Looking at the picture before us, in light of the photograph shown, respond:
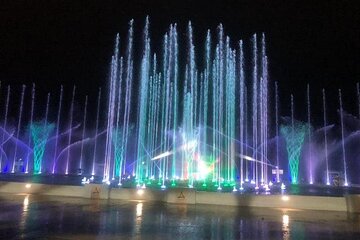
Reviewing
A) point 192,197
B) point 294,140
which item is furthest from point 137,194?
point 294,140

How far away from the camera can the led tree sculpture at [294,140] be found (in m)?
39.1

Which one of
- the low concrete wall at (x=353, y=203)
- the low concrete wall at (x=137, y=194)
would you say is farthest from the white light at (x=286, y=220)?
the low concrete wall at (x=137, y=194)

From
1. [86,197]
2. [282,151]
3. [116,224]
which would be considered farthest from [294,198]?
[282,151]

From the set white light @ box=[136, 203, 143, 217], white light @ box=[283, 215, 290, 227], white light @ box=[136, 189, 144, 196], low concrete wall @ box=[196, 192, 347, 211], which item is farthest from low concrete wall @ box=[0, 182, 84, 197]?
white light @ box=[283, 215, 290, 227]

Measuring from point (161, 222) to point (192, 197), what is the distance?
467cm

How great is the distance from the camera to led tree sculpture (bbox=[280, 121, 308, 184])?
39.1 meters

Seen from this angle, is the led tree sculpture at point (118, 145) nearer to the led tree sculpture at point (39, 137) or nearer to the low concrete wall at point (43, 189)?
the led tree sculpture at point (39, 137)

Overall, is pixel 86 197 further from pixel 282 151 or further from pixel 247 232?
pixel 282 151

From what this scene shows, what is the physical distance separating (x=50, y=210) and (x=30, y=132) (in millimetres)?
39301

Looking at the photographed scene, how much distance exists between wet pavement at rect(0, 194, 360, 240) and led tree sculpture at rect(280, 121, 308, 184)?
26715mm

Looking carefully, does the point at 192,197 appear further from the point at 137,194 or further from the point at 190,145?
the point at 190,145

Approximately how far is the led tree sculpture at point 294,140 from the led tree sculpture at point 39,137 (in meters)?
30.1

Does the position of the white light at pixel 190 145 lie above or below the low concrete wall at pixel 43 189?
above

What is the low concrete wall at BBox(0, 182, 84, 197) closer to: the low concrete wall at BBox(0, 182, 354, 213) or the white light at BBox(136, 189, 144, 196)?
the low concrete wall at BBox(0, 182, 354, 213)
